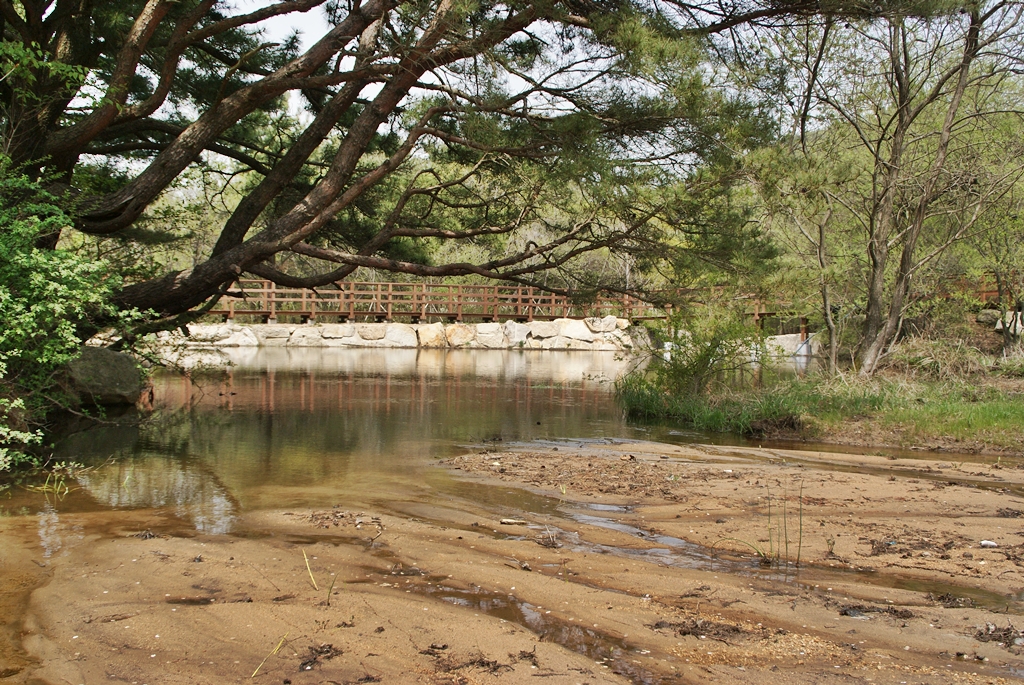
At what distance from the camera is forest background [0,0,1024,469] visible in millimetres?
6980

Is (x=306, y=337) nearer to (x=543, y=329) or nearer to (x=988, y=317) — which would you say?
(x=543, y=329)

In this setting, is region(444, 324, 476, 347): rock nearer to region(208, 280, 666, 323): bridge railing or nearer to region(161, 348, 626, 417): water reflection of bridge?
region(208, 280, 666, 323): bridge railing

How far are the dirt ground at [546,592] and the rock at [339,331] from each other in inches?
920

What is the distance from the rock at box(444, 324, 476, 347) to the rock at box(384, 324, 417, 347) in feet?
4.00

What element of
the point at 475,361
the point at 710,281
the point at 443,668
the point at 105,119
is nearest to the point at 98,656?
the point at 443,668

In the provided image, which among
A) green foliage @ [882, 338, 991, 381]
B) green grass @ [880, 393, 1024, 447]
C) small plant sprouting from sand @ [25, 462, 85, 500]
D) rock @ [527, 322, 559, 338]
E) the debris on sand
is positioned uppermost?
rock @ [527, 322, 559, 338]

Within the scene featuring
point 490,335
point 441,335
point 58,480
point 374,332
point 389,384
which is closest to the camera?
point 58,480

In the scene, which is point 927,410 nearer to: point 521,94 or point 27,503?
point 521,94

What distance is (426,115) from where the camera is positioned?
799 cm

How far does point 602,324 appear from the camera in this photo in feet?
97.5

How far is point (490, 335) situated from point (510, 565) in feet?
81.7

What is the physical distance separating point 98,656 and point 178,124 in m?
8.80

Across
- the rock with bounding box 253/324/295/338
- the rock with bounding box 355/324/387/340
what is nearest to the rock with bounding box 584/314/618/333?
the rock with bounding box 355/324/387/340

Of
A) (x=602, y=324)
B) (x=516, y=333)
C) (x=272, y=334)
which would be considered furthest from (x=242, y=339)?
(x=602, y=324)
